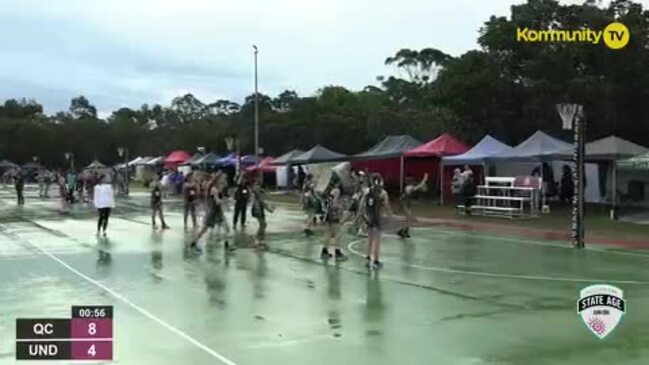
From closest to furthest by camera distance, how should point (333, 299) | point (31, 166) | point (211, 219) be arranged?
point (333, 299), point (211, 219), point (31, 166)

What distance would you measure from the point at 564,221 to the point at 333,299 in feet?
58.0

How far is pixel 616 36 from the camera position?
37188 millimetres

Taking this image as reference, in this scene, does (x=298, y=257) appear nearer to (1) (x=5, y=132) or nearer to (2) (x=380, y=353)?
(2) (x=380, y=353)

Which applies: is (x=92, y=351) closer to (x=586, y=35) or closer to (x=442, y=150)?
(x=442, y=150)

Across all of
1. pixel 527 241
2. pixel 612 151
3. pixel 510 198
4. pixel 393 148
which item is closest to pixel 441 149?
pixel 393 148

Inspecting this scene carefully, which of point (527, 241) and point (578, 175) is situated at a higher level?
point (578, 175)

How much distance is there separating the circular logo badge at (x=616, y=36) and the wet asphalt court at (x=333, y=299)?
1912cm

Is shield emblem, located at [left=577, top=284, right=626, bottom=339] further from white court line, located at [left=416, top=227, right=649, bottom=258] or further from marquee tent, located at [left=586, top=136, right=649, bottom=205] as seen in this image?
marquee tent, located at [left=586, top=136, right=649, bottom=205]

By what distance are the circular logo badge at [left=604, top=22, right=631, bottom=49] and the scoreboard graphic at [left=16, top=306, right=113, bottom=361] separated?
3385 cm

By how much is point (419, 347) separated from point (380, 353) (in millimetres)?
504

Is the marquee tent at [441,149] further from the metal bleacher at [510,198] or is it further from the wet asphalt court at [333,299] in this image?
the wet asphalt court at [333,299]

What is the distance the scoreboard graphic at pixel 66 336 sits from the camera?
6727mm

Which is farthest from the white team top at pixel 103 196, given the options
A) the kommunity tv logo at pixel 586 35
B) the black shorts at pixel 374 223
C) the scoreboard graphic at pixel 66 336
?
the kommunity tv logo at pixel 586 35

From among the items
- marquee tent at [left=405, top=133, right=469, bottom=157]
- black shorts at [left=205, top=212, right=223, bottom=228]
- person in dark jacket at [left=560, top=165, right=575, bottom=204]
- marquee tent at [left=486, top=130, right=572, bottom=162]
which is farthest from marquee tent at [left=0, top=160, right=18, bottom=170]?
black shorts at [left=205, top=212, right=223, bottom=228]
